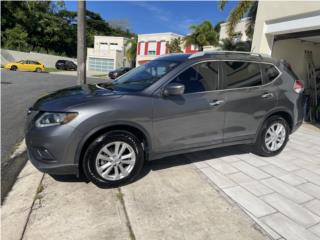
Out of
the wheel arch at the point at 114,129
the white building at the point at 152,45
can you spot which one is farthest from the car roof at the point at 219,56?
the white building at the point at 152,45

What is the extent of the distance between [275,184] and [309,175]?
32.4 inches

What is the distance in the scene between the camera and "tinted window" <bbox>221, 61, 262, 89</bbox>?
4133 mm

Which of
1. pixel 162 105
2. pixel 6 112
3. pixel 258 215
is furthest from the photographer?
pixel 6 112

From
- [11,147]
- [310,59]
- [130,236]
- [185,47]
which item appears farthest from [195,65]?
[185,47]

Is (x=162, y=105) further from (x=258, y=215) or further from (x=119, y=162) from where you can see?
(x=258, y=215)

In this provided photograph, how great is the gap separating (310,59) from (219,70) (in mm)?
7076

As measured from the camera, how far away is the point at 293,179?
4059 mm

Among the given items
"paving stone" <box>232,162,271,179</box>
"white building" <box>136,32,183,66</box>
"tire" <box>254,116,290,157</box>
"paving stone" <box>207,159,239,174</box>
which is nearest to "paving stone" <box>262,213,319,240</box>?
"paving stone" <box>232,162,271,179</box>

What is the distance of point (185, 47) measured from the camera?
31.9 m

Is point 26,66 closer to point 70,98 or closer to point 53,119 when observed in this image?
point 70,98

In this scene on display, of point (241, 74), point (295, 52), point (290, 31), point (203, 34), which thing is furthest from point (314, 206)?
point (203, 34)

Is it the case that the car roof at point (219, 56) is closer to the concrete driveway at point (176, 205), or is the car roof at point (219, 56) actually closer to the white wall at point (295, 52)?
the concrete driveway at point (176, 205)

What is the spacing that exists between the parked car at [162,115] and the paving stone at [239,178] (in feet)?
1.70

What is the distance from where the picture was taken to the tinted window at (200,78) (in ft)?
12.4
